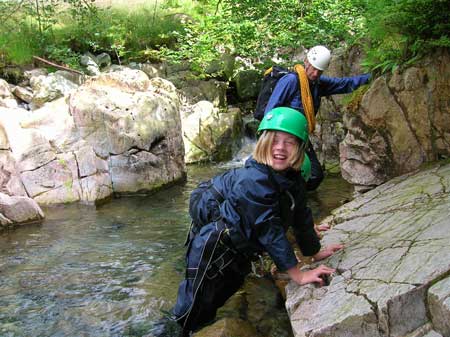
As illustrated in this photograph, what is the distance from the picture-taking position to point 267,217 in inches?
125

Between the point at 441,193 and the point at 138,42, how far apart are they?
55.0 feet

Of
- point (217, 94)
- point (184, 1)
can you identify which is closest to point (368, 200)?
point (217, 94)

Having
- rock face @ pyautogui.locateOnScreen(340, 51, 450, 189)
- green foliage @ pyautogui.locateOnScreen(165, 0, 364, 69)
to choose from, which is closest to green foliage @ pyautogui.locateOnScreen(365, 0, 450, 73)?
rock face @ pyautogui.locateOnScreen(340, 51, 450, 189)

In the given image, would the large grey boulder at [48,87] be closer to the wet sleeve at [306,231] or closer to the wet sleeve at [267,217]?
the wet sleeve at [306,231]

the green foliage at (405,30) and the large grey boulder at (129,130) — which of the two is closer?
the green foliage at (405,30)

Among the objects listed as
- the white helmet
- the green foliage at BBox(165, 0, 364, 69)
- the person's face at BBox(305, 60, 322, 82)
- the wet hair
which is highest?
the green foliage at BBox(165, 0, 364, 69)

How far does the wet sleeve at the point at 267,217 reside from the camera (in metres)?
3.17

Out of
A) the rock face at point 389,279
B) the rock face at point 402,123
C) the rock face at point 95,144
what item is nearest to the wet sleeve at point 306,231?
the rock face at point 389,279

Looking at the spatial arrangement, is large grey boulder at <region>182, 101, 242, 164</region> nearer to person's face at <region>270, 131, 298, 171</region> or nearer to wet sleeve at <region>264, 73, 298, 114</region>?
Answer: wet sleeve at <region>264, 73, 298, 114</region>

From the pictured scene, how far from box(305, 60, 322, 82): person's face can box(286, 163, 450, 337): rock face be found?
5.35ft

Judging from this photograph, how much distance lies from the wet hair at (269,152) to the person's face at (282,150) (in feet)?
0.07

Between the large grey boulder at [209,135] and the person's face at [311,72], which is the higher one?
the person's face at [311,72]

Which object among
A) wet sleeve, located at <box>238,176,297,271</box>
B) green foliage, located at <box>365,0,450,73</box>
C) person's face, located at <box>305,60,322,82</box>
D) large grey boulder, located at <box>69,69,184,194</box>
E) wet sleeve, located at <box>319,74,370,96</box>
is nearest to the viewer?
wet sleeve, located at <box>238,176,297,271</box>

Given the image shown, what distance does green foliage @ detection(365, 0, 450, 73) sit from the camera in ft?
16.2
